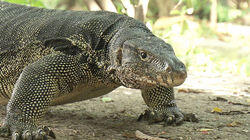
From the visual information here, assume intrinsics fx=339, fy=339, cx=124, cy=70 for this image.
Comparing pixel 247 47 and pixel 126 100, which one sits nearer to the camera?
pixel 126 100

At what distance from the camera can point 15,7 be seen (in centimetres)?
440

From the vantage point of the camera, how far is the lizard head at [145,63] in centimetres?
301

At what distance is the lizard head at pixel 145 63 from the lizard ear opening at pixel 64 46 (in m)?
0.43

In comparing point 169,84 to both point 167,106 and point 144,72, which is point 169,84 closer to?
point 144,72

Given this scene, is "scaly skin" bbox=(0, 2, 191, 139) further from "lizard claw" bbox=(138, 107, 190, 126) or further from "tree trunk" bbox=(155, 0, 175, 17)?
"tree trunk" bbox=(155, 0, 175, 17)

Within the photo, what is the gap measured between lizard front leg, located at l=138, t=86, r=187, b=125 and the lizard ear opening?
1.12 meters

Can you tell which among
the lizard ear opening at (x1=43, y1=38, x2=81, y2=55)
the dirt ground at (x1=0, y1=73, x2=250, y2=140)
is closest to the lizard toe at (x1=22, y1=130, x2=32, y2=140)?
the dirt ground at (x1=0, y1=73, x2=250, y2=140)

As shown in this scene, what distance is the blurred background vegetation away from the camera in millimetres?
6623

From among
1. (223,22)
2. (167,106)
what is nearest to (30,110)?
(167,106)

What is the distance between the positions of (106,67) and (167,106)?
111 centimetres

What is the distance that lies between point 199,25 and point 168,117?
656 inches

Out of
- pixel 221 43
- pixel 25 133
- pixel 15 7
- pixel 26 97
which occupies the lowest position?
pixel 221 43

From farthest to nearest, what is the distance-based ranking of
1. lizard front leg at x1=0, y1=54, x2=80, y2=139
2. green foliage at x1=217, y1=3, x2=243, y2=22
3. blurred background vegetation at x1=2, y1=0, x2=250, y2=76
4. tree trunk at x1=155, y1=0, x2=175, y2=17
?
green foliage at x1=217, y1=3, x2=243, y2=22 → tree trunk at x1=155, y1=0, x2=175, y2=17 → blurred background vegetation at x1=2, y1=0, x2=250, y2=76 → lizard front leg at x1=0, y1=54, x2=80, y2=139

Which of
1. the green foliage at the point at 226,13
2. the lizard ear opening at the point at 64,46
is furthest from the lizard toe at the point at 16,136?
the green foliage at the point at 226,13
